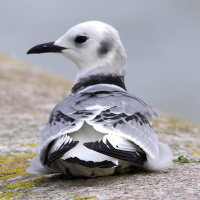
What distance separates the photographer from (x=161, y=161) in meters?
3.25

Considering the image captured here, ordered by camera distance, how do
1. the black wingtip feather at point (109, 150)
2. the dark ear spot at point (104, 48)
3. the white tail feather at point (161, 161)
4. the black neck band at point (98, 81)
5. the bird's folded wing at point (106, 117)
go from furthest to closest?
the dark ear spot at point (104, 48), the black neck band at point (98, 81), the white tail feather at point (161, 161), the bird's folded wing at point (106, 117), the black wingtip feather at point (109, 150)

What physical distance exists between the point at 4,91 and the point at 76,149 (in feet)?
27.5

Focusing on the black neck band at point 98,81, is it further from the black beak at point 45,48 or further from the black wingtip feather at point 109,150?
the black wingtip feather at point 109,150

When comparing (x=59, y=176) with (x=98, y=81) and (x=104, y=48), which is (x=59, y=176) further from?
(x=104, y=48)

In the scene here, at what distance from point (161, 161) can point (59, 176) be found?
1.07m

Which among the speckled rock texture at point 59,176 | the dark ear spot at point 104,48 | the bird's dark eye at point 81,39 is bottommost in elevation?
the speckled rock texture at point 59,176

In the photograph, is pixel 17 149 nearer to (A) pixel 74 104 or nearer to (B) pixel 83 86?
(B) pixel 83 86

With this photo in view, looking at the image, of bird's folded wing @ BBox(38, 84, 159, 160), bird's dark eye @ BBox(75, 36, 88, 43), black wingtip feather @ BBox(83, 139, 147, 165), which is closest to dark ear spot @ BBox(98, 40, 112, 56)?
bird's dark eye @ BBox(75, 36, 88, 43)

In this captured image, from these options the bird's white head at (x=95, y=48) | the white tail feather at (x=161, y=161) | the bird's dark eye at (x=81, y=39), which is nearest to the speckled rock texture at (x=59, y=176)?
the white tail feather at (x=161, y=161)

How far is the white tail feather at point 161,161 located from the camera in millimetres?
3096

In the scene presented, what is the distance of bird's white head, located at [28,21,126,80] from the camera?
403 centimetres

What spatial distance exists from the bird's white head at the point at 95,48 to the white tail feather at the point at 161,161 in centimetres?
115

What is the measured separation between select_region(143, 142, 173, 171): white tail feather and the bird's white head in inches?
45.1

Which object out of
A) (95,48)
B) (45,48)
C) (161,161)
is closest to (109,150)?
(161,161)
